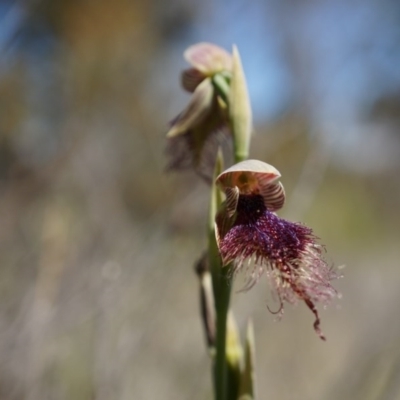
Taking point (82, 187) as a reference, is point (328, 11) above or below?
A: above

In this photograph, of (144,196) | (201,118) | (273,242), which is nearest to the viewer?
(273,242)

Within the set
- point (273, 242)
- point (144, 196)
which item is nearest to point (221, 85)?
point (273, 242)

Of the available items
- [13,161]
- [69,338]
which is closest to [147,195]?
[13,161]

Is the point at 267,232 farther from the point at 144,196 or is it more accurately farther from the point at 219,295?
the point at 144,196

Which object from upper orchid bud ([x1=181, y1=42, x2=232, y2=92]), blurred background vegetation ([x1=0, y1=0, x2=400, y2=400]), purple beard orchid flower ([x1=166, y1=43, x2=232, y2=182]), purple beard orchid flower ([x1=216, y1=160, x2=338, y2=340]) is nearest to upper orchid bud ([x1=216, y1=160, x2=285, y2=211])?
purple beard orchid flower ([x1=216, y1=160, x2=338, y2=340])

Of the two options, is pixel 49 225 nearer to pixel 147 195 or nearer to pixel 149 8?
pixel 147 195

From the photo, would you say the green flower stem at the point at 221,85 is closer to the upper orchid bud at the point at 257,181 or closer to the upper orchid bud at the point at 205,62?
the upper orchid bud at the point at 205,62

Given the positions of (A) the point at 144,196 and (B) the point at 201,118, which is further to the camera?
(A) the point at 144,196

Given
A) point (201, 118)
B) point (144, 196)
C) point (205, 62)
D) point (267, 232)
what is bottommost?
point (267, 232)
